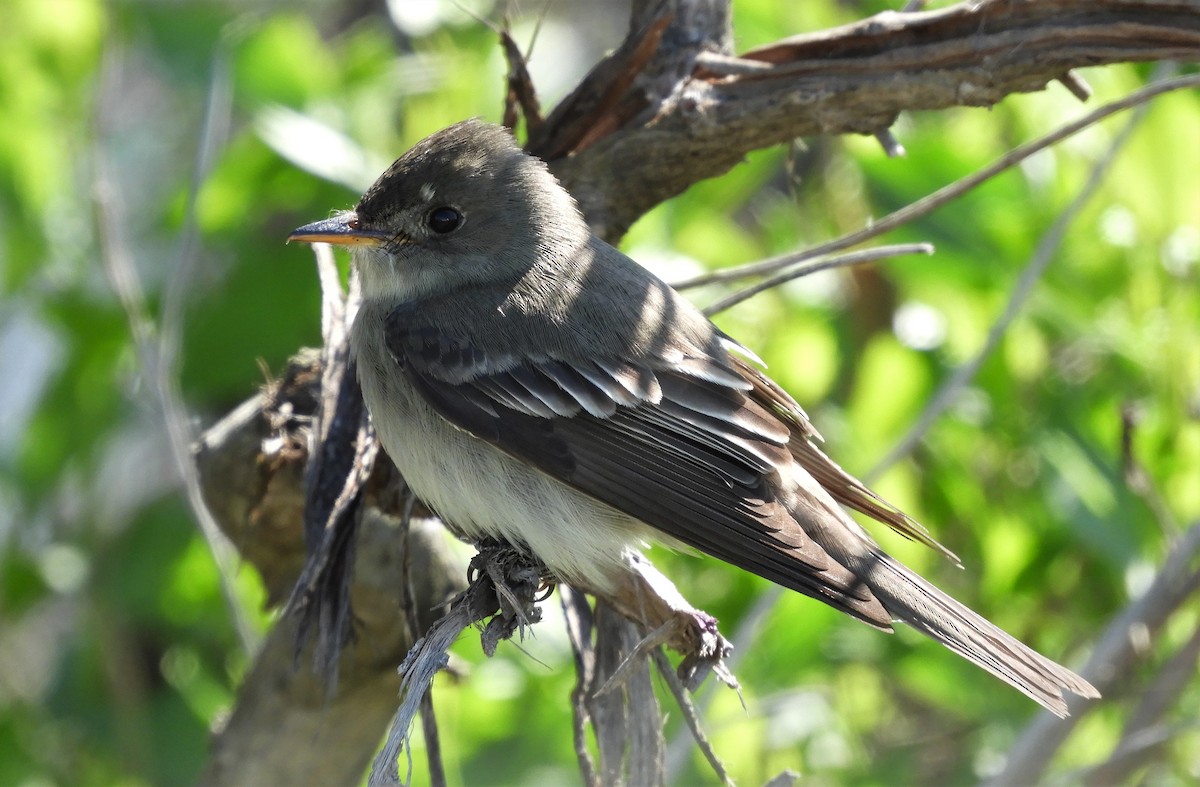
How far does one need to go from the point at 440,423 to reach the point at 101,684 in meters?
2.25

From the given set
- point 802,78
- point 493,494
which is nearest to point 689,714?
point 493,494

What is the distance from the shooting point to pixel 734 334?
13.9 ft

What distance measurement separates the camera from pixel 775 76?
289 cm

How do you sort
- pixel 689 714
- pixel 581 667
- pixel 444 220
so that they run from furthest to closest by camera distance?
pixel 444 220 → pixel 581 667 → pixel 689 714

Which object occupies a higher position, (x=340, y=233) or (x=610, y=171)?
(x=610, y=171)

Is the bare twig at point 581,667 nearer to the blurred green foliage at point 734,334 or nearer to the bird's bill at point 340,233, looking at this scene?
the blurred green foliage at point 734,334

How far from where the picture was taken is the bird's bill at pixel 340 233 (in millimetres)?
3076

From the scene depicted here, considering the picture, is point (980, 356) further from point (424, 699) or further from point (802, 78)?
point (424, 699)

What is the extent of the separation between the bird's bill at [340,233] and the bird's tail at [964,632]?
1.39m

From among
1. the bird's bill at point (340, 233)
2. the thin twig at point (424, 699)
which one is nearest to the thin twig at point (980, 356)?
the thin twig at point (424, 699)

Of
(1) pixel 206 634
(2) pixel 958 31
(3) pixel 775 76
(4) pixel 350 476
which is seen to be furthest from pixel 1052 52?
(1) pixel 206 634

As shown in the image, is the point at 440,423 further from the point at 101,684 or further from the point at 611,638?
the point at 101,684

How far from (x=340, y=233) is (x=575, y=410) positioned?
29.4 inches

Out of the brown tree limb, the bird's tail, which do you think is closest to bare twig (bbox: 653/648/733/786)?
the bird's tail
